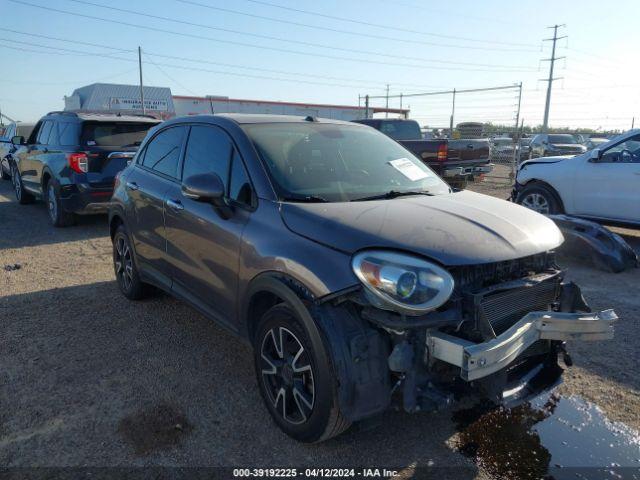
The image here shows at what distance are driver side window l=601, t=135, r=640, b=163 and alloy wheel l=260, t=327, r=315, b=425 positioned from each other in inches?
269

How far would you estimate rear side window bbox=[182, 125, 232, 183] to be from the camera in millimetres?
3516

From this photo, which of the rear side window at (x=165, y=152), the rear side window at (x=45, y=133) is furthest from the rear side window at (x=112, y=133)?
the rear side window at (x=165, y=152)

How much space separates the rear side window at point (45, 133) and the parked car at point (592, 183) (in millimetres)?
8437

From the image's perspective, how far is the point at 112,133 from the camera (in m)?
8.27

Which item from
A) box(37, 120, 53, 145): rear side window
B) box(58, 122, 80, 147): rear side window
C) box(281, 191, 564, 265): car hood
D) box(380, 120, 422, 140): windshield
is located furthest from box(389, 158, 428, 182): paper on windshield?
box(380, 120, 422, 140): windshield

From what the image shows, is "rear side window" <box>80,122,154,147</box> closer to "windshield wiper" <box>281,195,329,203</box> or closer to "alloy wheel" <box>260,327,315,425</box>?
"windshield wiper" <box>281,195,329,203</box>

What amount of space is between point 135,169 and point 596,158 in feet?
21.9

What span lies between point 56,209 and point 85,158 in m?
1.21

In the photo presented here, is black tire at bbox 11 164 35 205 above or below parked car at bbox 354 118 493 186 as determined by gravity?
below

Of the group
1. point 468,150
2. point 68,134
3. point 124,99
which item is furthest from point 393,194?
point 124,99

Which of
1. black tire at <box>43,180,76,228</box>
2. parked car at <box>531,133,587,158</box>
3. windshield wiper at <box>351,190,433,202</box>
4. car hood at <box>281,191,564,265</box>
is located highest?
windshield wiper at <box>351,190,433,202</box>

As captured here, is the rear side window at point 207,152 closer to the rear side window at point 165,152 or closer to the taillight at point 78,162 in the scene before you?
the rear side window at point 165,152

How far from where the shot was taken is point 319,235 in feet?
8.79

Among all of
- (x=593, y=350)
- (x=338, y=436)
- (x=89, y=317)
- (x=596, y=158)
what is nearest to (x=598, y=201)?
(x=596, y=158)
